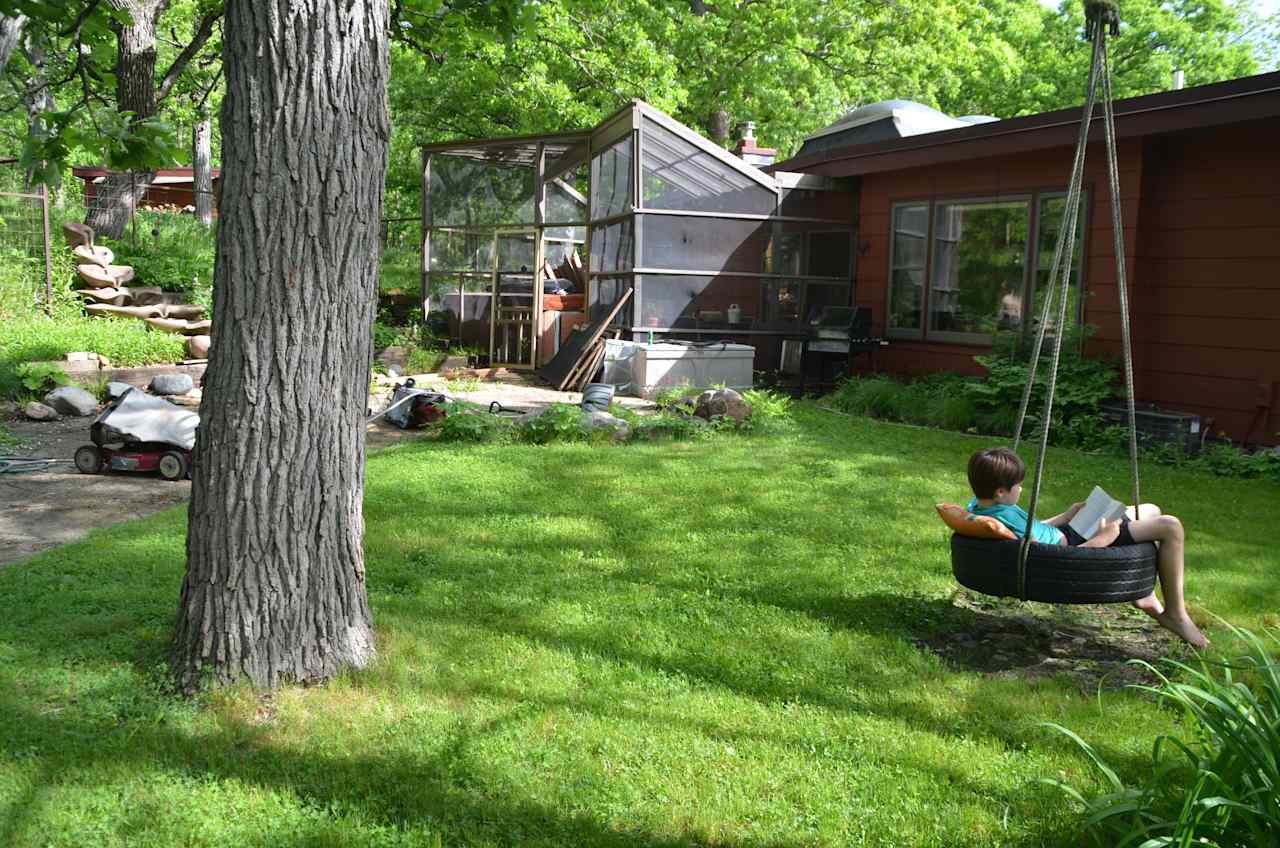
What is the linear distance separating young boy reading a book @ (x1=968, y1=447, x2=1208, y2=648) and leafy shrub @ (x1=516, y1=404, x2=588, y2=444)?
543cm

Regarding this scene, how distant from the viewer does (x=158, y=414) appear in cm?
819

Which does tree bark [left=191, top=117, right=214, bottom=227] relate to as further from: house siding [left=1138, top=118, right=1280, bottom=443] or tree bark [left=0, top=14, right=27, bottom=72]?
house siding [left=1138, top=118, right=1280, bottom=443]

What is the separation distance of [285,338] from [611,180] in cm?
1286

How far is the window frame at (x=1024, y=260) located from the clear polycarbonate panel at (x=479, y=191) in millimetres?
6516

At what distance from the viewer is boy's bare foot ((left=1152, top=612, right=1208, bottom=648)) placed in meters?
4.62

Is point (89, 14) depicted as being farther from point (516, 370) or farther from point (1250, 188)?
point (516, 370)

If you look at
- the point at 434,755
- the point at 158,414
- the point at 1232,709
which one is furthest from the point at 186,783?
the point at 158,414

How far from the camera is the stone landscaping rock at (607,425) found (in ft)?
32.9

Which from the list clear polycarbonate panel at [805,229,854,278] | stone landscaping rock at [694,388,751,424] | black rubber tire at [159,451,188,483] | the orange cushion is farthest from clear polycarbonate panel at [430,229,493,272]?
the orange cushion

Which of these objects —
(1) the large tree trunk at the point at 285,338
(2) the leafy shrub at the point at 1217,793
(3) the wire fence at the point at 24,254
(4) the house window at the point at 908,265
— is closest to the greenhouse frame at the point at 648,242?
(4) the house window at the point at 908,265

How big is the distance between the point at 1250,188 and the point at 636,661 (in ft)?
28.8

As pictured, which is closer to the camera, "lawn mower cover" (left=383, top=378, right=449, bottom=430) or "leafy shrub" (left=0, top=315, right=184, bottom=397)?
"lawn mower cover" (left=383, top=378, right=449, bottom=430)

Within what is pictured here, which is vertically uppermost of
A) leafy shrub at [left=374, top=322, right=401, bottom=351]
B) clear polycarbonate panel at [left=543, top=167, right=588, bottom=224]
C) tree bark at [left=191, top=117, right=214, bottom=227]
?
tree bark at [left=191, top=117, right=214, bottom=227]

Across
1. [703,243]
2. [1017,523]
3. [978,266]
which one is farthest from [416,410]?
[1017,523]
